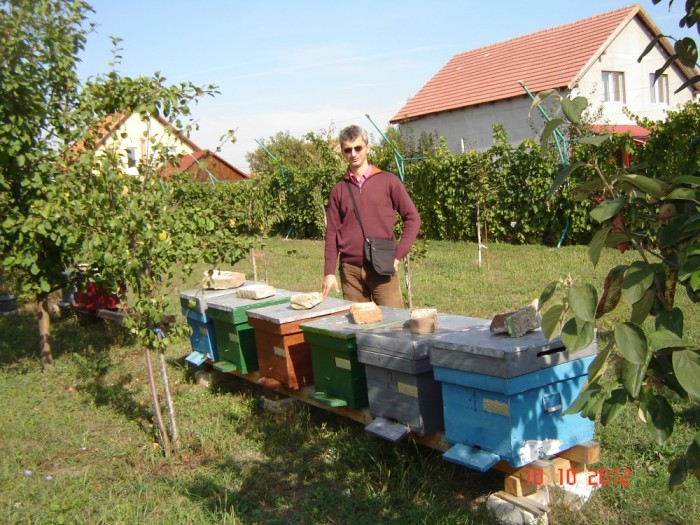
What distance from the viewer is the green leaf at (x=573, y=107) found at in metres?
1.37

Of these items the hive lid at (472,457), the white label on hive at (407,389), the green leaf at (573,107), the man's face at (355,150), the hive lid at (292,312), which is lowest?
the hive lid at (472,457)

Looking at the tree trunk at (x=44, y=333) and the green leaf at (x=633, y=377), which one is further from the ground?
the green leaf at (x=633, y=377)

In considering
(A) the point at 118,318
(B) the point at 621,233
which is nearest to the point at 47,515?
(B) the point at 621,233

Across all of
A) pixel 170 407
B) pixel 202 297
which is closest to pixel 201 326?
pixel 202 297

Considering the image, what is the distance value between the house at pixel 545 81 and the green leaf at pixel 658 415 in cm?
2071

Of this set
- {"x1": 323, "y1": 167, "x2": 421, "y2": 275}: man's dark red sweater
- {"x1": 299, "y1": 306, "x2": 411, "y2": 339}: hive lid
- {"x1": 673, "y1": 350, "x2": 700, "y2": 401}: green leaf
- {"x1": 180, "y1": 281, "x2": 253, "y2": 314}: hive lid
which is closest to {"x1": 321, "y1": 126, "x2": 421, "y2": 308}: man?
{"x1": 323, "y1": 167, "x2": 421, "y2": 275}: man's dark red sweater

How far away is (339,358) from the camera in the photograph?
4.24m

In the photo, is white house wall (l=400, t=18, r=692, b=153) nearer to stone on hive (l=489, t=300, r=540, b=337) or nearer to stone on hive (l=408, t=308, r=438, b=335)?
stone on hive (l=408, t=308, r=438, b=335)

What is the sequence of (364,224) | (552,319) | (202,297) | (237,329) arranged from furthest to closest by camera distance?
1. (202,297)
2. (237,329)
3. (364,224)
4. (552,319)

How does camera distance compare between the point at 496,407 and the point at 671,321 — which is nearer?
the point at 671,321

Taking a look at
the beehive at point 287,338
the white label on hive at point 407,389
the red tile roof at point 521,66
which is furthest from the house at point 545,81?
the white label on hive at point 407,389

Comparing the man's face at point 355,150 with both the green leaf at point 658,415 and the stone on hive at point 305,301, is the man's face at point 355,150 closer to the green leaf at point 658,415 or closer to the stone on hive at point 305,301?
the stone on hive at point 305,301

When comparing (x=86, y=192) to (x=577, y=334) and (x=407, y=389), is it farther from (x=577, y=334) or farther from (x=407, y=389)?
(x=577, y=334)

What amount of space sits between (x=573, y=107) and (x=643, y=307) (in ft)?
1.43
